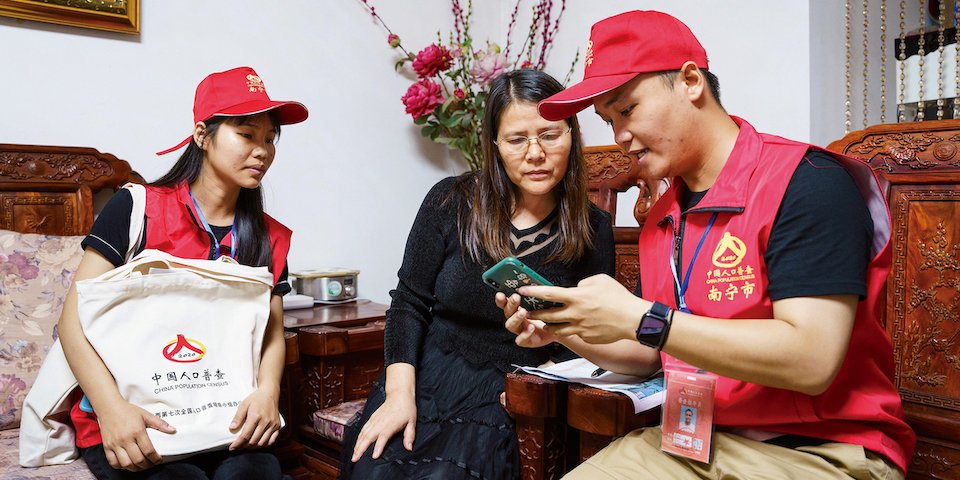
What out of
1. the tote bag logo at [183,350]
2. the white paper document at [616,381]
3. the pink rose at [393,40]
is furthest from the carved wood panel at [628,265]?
the pink rose at [393,40]

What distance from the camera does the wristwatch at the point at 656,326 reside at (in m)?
1.12

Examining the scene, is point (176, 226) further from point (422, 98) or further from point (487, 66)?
point (487, 66)

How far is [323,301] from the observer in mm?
2596

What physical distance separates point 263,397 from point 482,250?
0.61 meters

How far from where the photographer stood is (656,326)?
112 cm

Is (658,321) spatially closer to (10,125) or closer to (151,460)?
(151,460)

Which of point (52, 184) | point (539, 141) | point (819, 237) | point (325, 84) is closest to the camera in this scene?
point (819, 237)

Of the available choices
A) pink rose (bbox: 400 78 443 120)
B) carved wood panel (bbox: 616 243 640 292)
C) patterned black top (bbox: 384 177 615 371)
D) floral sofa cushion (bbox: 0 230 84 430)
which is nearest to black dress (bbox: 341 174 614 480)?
patterned black top (bbox: 384 177 615 371)

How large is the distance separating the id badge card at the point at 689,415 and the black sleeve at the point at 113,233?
49.1 inches

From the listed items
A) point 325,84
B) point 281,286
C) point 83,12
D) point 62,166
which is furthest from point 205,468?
point 325,84

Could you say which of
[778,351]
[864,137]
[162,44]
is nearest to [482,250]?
[778,351]

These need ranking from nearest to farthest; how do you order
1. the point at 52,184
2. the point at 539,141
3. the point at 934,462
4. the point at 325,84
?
the point at 934,462
the point at 539,141
the point at 52,184
the point at 325,84

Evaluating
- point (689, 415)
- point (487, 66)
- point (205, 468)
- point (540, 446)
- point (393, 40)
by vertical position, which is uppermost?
point (393, 40)

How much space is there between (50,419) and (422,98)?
1.70 m
